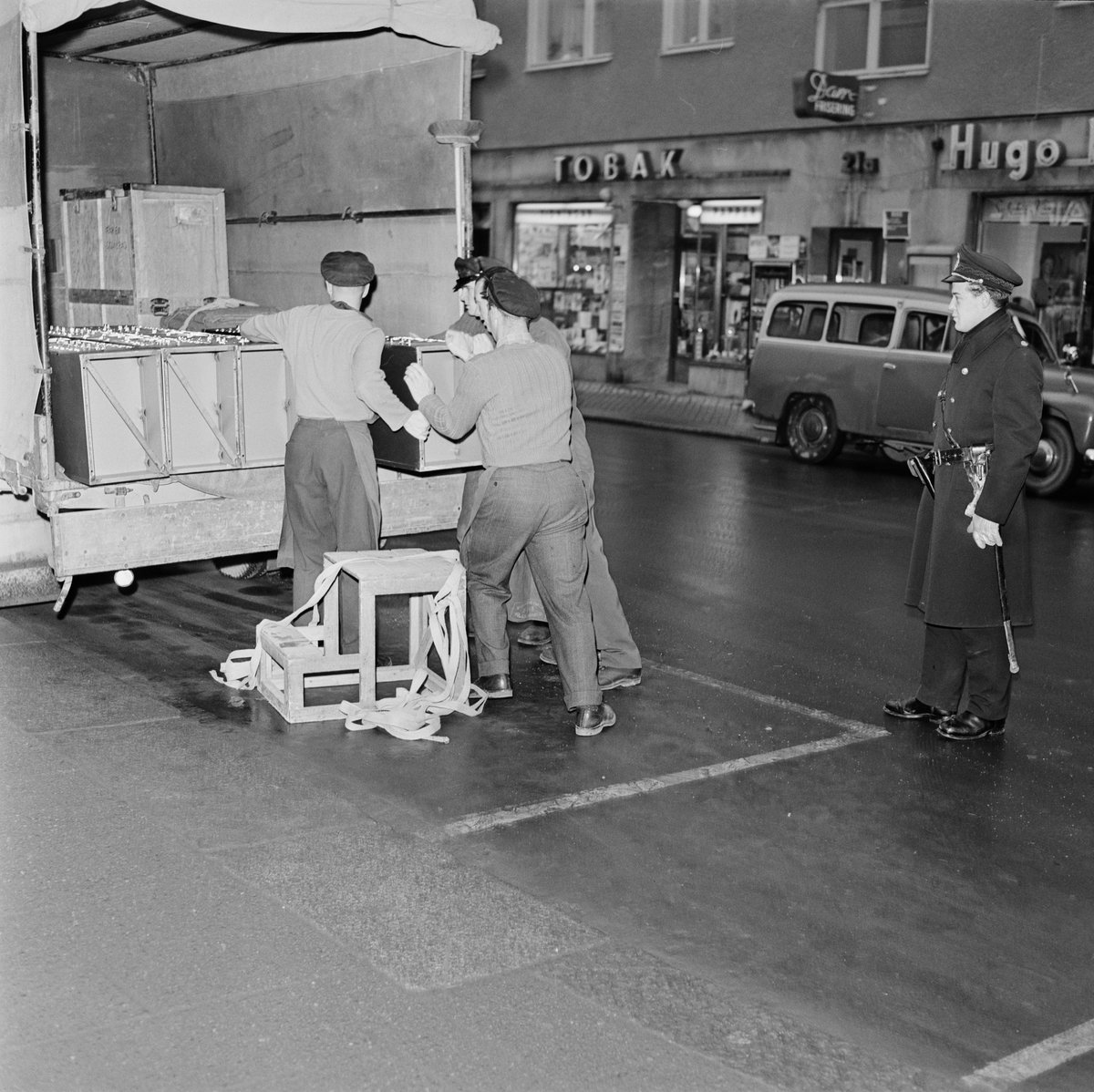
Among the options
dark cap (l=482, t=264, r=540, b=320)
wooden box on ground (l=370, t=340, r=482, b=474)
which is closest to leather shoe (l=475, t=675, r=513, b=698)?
wooden box on ground (l=370, t=340, r=482, b=474)

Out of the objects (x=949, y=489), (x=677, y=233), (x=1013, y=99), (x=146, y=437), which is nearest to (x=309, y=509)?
(x=146, y=437)

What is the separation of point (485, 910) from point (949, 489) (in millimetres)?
3108

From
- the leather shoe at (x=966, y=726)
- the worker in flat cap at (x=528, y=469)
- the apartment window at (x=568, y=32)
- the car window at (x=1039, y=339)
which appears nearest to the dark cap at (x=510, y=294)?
the worker in flat cap at (x=528, y=469)

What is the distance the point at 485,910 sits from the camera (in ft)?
16.0

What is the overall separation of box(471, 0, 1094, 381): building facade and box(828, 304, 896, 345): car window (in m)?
4.59

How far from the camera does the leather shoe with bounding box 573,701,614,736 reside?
22.4 feet

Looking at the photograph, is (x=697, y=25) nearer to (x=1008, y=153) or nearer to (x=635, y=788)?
(x=1008, y=153)

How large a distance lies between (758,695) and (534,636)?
147 cm

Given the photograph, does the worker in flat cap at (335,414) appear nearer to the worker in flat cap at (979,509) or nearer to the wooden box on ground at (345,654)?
the wooden box on ground at (345,654)

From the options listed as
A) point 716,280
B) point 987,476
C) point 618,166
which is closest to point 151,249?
point 987,476

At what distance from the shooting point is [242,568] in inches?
390

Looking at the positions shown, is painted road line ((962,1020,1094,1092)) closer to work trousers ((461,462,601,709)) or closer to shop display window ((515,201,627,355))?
work trousers ((461,462,601,709))

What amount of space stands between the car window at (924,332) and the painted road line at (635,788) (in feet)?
32.3

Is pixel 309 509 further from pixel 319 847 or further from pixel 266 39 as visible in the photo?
pixel 266 39
